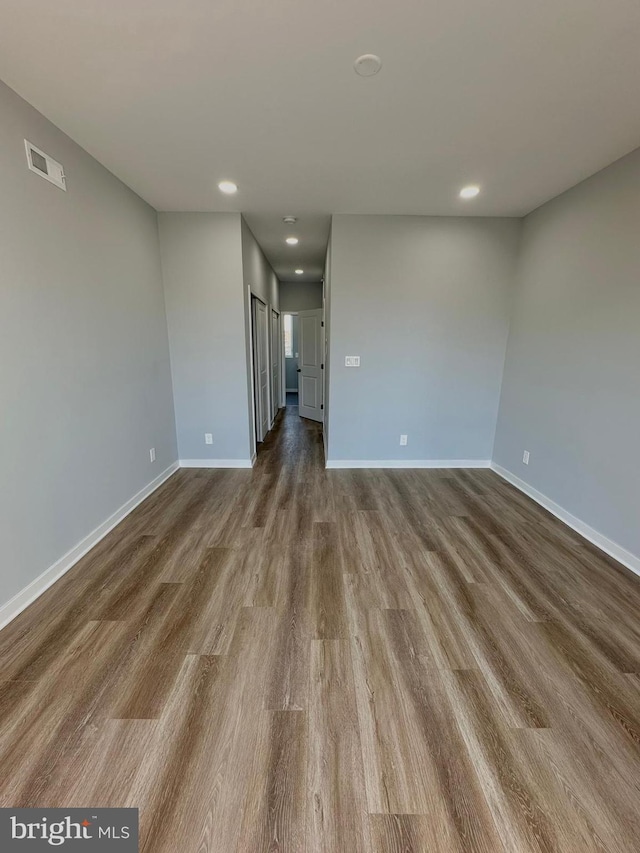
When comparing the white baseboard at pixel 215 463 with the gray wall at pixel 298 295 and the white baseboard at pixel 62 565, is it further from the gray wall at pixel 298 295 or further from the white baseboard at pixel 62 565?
the gray wall at pixel 298 295

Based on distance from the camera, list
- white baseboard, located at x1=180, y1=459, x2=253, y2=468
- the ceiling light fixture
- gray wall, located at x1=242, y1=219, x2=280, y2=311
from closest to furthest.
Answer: the ceiling light fixture
gray wall, located at x1=242, y1=219, x2=280, y2=311
white baseboard, located at x1=180, y1=459, x2=253, y2=468

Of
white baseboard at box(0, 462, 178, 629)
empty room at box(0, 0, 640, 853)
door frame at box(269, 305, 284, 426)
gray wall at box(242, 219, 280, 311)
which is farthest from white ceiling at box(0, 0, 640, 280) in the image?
door frame at box(269, 305, 284, 426)

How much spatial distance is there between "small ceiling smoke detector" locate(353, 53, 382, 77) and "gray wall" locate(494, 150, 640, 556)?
6.11 ft

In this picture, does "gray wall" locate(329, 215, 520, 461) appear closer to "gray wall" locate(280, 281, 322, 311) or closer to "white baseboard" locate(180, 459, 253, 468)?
"white baseboard" locate(180, 459, 253, 468)

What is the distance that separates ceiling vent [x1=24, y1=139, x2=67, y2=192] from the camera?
1767 mm

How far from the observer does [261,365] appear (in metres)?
4.89

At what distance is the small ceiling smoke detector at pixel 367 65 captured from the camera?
1.48 metres

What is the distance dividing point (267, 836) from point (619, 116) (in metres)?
3.51

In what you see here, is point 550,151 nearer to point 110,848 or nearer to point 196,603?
point 196,603

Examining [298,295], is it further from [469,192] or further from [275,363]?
[469,192]

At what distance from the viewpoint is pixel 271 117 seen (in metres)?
1.88

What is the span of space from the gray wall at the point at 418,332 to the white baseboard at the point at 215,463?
Answer: 3.40 feet

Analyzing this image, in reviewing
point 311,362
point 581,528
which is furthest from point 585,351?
point 311,362

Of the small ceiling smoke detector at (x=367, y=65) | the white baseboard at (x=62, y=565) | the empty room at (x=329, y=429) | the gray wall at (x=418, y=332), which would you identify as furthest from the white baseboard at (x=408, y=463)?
the small ceiling smoke detector at (x=367, y=65)
